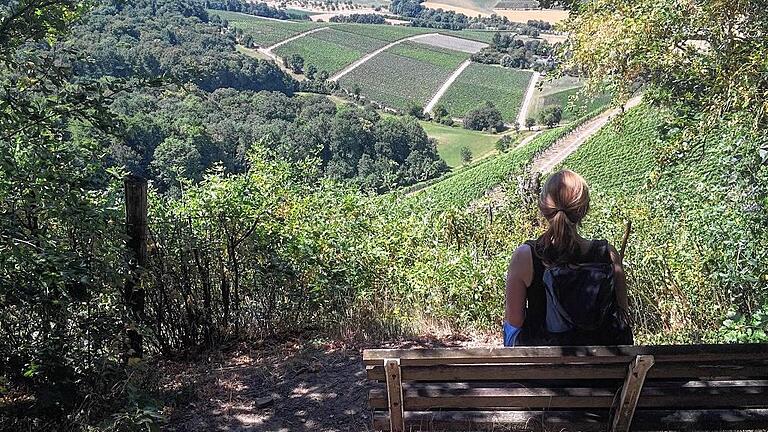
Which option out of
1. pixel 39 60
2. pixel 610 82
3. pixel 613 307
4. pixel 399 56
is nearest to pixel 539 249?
pixel 613 307

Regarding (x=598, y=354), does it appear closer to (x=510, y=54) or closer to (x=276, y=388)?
(x=276, y=388)

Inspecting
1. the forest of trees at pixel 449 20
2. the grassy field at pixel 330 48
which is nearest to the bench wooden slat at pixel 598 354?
the grassy field at pixel 330 48

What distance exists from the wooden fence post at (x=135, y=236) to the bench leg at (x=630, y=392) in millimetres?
3269

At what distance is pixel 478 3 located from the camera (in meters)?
128

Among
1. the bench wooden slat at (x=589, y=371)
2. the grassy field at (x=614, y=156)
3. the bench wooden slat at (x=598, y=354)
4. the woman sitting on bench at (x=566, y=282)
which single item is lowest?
the grassy field at (x=614, y=156)

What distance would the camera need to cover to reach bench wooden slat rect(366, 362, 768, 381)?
8.80ft

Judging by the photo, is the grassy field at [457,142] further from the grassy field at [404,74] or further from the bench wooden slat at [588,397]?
the bench wooden slat at [588,397]

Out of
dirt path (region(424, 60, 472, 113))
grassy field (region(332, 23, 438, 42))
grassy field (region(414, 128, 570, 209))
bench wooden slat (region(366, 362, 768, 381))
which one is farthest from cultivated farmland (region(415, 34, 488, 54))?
bench wooden slat (region(366, 362, 768, 381))

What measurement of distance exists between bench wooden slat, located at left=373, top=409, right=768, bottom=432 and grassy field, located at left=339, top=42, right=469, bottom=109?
241 feet

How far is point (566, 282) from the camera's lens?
8.86 ft

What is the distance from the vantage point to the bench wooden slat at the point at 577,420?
2781 mm

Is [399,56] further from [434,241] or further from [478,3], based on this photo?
[434,241]

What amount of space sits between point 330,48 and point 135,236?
299 ft

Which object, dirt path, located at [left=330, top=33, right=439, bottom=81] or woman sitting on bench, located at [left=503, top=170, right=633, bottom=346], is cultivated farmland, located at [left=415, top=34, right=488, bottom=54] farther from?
woman sitting on bench, located at [left=503, top=170, right=633, bottom=346]
